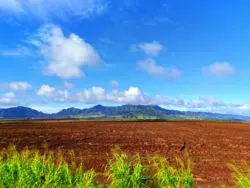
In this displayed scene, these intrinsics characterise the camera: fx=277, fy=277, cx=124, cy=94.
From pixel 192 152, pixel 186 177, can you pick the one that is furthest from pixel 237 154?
pixel 186 177

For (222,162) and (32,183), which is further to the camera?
(222,162)

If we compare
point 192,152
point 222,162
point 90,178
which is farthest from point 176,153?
point 90,178

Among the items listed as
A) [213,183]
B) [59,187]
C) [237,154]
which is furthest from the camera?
[237,154]

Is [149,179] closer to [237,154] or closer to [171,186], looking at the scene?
[171,186]

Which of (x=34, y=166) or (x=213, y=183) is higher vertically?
(x=34, y=166)

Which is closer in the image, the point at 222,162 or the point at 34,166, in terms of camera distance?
the point at 34,166

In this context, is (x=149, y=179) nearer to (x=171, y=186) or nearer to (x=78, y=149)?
(x=171, y=186)

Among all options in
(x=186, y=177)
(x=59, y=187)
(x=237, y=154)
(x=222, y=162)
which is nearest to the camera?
(x=59, y=187)

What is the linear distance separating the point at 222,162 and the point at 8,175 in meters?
18.8

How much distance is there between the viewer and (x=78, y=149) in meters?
30.3

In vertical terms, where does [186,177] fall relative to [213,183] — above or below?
above

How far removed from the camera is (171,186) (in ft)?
40.1

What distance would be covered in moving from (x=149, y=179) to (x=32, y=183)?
520 centimetres

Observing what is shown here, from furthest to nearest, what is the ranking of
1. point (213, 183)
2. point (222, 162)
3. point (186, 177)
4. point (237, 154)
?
point (237, 154)
point (222, 162)
point (213, 183)
point (186, 177)
